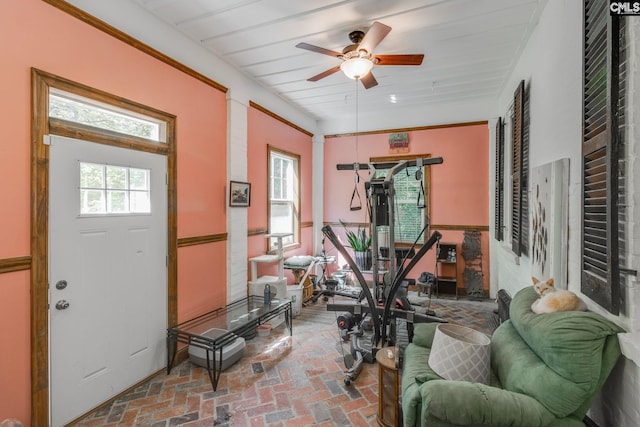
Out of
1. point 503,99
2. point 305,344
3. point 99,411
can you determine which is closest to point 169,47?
point 99,411

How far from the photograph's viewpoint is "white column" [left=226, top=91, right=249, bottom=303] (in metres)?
3.64

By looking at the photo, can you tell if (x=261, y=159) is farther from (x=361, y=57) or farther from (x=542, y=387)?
(x=542, y=387)

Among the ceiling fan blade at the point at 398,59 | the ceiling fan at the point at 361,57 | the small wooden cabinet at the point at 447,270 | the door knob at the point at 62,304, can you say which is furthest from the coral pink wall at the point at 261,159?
the small wooden cabinet at the point at 447,270

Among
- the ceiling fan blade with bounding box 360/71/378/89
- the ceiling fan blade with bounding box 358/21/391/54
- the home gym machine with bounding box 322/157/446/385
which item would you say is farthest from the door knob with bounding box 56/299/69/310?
the ceiling fan blade with bounding box 360/71/378/89

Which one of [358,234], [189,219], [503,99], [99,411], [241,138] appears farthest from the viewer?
[358,234]

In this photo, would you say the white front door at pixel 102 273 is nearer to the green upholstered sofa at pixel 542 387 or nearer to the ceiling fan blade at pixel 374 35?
the ceiling fan blade at pixel 374 35

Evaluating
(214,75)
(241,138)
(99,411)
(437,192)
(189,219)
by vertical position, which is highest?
(214,75)

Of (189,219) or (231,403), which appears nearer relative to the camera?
(231,403)

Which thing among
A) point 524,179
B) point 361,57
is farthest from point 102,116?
point 524,179

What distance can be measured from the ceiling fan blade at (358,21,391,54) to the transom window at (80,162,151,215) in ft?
7.15

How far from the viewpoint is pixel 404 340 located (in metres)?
3.30

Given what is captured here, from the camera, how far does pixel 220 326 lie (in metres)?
3.01

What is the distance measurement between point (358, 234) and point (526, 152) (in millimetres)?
3129

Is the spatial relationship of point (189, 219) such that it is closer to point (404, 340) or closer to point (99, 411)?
point (99, 411)
